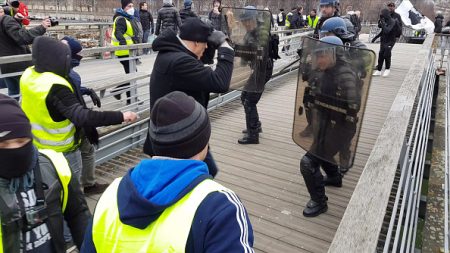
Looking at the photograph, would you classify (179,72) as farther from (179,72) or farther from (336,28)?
(336,28)

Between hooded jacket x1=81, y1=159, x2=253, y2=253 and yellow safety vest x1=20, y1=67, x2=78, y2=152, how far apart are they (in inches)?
Answer: 67.5

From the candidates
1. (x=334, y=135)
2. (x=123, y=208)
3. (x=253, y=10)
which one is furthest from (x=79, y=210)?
(x=253, y=10)

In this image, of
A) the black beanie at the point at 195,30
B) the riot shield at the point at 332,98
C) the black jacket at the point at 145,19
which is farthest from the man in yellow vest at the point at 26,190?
the black jacket at the point at 145,19

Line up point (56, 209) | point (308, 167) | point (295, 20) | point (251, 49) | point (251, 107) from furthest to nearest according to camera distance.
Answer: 1. point (295, 20)
2. point (251, 107)
3. point (251, 49)
4. point (308, 167)
5. point (56, 209)

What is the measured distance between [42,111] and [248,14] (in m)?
2.96

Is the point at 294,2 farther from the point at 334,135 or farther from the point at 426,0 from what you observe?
the point at 334,135

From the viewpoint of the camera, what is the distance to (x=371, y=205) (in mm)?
1888

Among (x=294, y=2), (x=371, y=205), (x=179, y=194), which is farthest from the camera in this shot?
(x=294, y=2)

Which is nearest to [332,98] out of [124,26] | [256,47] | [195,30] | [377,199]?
[195,30]

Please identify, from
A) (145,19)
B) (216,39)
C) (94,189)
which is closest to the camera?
(216,39)

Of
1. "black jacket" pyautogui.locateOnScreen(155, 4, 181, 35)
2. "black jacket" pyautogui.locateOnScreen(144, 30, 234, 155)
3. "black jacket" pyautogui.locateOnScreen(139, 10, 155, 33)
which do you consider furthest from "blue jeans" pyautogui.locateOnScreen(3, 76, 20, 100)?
"black jacket" pyautogui.locateOnScreen(139, 10, 155, 33)

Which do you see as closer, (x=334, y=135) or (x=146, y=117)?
(x=334, y=135)

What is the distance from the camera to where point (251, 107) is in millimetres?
5254

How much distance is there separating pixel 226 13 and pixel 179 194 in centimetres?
442
